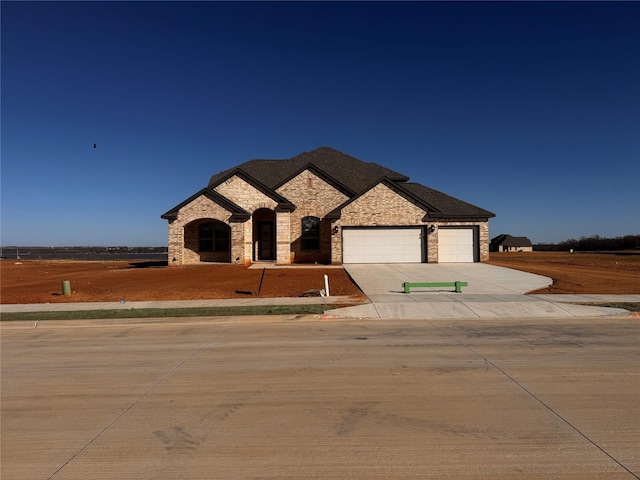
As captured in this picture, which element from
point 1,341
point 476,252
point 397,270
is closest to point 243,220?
point 397,270

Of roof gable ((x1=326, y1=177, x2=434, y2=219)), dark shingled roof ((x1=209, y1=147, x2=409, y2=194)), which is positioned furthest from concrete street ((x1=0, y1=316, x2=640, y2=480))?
dark shingled roof ((x1=209, y1=147, x2=409, y2=194))

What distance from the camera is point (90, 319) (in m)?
11.7

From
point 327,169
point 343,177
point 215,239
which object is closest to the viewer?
point 215,239

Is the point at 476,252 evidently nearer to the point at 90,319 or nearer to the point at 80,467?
the point at 90,319

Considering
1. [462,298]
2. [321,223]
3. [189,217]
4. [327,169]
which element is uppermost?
[327,169]

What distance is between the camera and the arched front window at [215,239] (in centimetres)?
2931

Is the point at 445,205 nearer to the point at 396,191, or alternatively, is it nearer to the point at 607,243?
the point at 396,191

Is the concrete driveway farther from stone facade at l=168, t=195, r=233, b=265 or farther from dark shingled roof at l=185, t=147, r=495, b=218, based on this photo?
stone facade at l=168, t=195, r=233, b=265

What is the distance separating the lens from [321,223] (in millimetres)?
29797

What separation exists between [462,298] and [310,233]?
16.6m

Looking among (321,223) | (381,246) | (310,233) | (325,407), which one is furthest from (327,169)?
(325,407)

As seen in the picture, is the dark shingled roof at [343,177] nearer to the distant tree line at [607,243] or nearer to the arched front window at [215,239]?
the arched front window at [215,239]

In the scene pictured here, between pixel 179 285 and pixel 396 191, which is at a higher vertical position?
pixel 396 191

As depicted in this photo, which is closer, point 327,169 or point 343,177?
point 343,177
